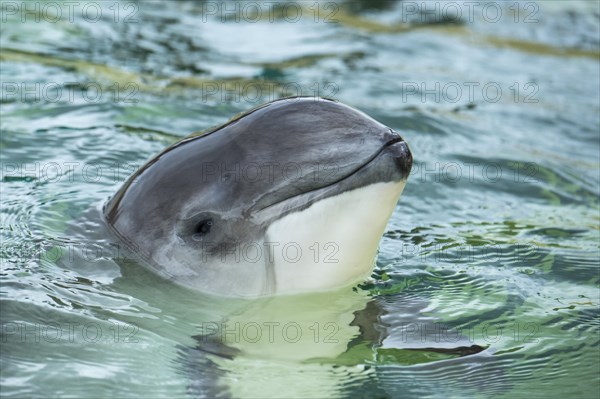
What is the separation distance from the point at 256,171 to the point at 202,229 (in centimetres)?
41

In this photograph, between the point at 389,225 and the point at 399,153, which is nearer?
the point at 399,153

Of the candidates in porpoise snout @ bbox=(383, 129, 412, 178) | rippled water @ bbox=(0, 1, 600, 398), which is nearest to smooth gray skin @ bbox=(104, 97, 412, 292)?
porpoise snout @ bbox=(383, 129, 412, 178)

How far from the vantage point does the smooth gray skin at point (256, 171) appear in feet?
14.8

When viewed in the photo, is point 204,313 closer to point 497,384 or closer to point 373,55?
point 497,384

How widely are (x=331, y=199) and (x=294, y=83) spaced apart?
224 inches

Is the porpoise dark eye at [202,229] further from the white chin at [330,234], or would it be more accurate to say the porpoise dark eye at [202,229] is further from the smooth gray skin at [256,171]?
the white chin at [330,234]

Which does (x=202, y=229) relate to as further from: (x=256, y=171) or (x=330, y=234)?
(x=330, y=234)

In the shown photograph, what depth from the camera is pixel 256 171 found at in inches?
182

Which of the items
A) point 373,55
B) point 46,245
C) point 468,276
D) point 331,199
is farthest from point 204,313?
point 373,55

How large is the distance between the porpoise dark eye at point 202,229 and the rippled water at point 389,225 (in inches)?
11.7

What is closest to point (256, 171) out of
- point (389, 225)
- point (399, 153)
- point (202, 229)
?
point (202, 229)

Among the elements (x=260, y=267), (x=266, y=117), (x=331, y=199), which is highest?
(x=266, y=117)

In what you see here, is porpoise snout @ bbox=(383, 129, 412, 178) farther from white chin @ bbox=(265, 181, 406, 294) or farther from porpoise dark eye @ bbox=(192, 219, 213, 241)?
porpoise dark eye @ bbox=(192, 219, 213, 241)

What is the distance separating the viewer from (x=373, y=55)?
1130cm
